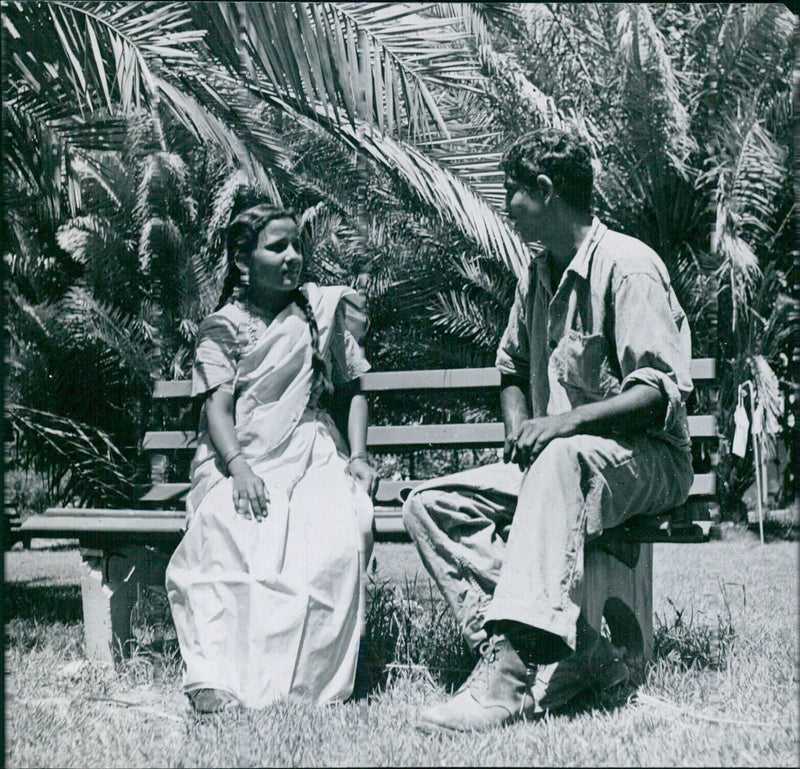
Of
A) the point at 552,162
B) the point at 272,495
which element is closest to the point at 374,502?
the point at 272,495

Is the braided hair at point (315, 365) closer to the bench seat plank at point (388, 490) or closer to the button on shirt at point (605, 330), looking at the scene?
the bench seat plank at point (388, 490)

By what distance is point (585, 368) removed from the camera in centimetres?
306

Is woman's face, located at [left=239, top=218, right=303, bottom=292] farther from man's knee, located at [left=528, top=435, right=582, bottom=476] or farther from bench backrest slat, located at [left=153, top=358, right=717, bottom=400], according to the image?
man's knee, located at [left=528, top=435, right=582, bottom=476]

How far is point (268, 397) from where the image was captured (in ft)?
11.7

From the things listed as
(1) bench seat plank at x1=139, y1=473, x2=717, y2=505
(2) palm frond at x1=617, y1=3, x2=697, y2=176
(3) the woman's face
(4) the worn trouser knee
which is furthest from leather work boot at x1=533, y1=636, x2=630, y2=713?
(2) palm frond at x1=617, y1=3, x2=697, y2=176

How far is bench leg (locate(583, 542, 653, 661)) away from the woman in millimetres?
667

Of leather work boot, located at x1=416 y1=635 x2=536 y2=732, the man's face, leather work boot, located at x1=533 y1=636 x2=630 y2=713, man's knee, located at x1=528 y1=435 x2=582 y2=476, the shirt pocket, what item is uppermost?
the man's face

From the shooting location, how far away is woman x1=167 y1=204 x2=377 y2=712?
299cm

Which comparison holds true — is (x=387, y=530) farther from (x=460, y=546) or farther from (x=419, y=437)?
(x=419, y=437)

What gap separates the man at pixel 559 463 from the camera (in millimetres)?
2613

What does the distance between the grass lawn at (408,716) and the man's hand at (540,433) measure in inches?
26.2

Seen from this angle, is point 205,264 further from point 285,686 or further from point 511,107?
point 285,686

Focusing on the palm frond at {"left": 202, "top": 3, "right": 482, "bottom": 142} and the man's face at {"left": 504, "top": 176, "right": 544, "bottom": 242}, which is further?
the palm frond at {"left": 202, "top": 3, "right": 482, "bottom": 142}

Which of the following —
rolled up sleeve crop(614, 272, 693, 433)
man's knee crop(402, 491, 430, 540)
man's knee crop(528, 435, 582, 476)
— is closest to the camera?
man's knee crop(528, 435, 582, 476)
